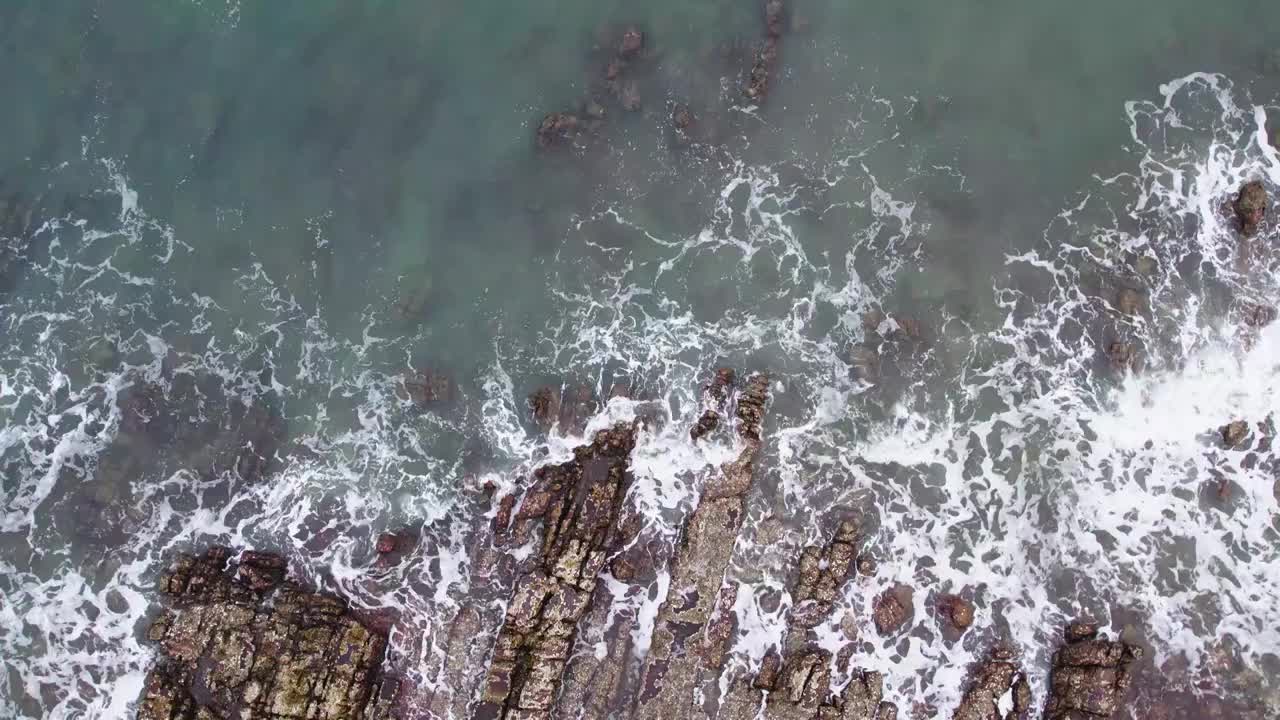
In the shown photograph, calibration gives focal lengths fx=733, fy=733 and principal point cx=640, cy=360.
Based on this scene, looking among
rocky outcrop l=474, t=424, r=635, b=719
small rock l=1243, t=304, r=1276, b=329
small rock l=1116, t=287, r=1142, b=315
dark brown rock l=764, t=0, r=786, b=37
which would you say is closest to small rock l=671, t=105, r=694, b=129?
dark brown rock l=764, t=0, r=786, b=37

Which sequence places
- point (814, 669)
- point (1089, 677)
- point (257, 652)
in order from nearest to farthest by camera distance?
point (1089, 677), point (814, 669), point (257, 652)

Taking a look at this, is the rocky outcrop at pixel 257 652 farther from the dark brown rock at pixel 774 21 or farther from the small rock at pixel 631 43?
the dark brown rock at pixel 774 21

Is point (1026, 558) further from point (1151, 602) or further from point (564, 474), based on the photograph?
point (564, 474)

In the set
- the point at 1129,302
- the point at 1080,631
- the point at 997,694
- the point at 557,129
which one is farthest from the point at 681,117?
the point at 997,694

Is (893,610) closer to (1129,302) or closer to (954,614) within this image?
(954,614)

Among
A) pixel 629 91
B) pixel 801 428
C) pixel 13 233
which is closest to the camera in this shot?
pixel 801 428

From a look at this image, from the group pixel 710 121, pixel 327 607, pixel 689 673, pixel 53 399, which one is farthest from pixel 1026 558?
pixel 53 399

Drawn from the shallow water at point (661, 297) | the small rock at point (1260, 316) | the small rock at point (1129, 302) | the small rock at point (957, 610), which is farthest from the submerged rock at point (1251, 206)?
the small rock at point (957, 610)

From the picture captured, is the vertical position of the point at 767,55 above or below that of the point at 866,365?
above
